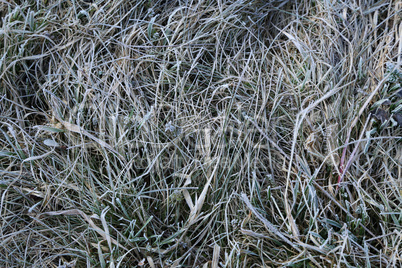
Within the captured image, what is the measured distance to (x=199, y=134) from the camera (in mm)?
1651

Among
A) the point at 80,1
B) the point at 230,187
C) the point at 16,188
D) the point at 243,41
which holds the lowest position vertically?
the point at 230,187

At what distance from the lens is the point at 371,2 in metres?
1.89

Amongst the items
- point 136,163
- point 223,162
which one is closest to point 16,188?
point 136,163

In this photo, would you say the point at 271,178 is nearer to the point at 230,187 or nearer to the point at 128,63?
the point at 230,187

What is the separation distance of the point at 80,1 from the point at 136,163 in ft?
2.99

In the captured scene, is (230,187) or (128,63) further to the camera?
(128,63)

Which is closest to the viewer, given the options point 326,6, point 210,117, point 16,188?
point 16,188

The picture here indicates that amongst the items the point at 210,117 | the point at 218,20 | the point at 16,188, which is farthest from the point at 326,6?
the point at 16,188

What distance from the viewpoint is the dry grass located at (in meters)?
1.46

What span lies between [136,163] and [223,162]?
37cm

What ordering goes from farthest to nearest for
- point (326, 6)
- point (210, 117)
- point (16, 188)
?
point (326, 6) → point (210, 117) → point (16, 188)

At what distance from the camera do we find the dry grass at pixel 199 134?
1465 mm

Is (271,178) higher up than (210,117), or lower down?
lower down

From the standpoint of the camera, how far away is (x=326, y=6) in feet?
6.08
